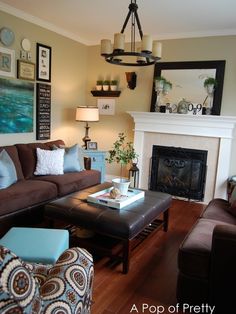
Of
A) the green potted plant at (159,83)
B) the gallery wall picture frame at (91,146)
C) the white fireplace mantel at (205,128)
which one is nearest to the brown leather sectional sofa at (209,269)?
the white fireplace mantel at (205,128)

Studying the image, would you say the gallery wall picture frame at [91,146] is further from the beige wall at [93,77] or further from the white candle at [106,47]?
the white candle at [106,47]

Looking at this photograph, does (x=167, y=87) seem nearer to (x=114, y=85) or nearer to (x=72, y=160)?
(x=114, y=85)

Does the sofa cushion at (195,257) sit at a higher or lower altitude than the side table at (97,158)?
lower

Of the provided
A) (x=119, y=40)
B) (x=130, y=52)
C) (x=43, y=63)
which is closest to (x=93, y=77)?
(x=43, y=63)

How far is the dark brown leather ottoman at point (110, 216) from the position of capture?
236 cm

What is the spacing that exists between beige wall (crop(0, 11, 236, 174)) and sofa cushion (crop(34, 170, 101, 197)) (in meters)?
0.96

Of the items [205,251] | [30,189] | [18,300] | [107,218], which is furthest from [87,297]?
[30,189]

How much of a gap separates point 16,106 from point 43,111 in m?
0.55

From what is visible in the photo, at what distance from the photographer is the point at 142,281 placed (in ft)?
7.55

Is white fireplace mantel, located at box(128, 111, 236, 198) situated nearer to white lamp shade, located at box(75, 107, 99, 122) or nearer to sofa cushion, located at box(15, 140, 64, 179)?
white lamp shade, located at box(75, 107, 99, 122)

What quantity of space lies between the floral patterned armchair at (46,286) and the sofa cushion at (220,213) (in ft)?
5.12

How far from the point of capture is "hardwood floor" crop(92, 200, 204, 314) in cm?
202

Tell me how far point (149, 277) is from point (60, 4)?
3254 millimetres

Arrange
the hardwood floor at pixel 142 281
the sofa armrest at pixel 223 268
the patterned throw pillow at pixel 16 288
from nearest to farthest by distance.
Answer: the patterned throw pillow at pixel 16 288 < the sofa armrest at pixel 223 268 < the hardwood floor at pixel 142 281
